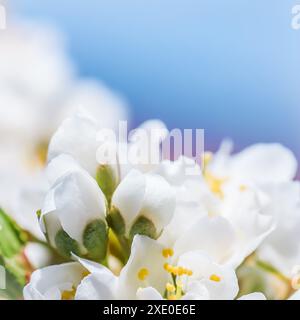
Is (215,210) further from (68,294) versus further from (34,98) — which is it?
(34,98)

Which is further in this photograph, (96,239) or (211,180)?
(211,180)

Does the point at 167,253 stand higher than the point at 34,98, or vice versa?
the point at 34,98

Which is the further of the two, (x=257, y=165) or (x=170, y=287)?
(x=257, y=165)
